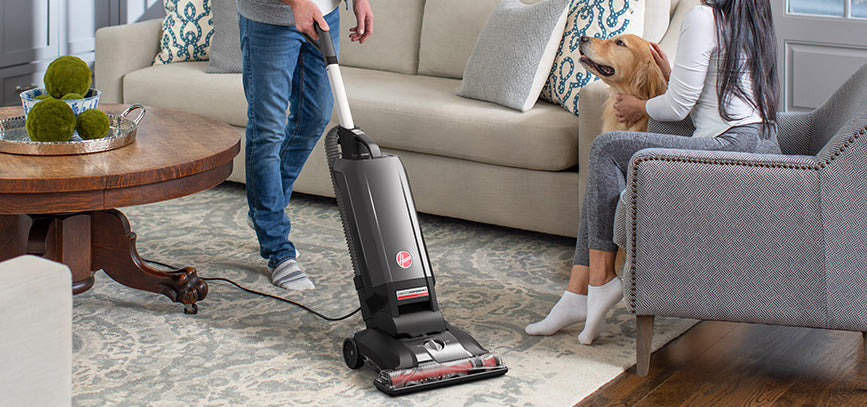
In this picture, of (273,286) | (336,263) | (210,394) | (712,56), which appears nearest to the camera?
(210,394)

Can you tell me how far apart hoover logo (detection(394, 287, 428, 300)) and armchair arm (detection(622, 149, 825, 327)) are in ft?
1.53

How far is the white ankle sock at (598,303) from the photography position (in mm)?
2211

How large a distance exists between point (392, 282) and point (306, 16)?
2.40ft

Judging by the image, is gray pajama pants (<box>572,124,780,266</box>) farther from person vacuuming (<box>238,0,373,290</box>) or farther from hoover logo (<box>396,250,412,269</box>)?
person vacuuming (<box>238,0,373,290</box>)

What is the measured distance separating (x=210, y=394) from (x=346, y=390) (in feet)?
0.93

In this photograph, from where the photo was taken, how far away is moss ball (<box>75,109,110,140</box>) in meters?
2.20

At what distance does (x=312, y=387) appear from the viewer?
6.57ft

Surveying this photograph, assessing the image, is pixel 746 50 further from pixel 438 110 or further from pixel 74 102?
pixel 74 102

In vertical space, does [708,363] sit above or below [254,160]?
below

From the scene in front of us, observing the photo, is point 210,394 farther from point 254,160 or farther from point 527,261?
point 527,261

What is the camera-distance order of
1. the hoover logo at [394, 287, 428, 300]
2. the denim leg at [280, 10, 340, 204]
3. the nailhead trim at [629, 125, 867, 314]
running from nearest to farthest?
1. the nailhead trim at [629, 125, 867, 314]
2. the hoover logo at [394, 287, 428, 300]
3. the denim leg at [280, 10, 340, 204]

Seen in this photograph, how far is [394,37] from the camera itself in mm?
3713

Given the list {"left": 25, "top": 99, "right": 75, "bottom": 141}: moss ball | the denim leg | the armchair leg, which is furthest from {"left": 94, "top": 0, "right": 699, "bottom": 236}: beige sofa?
{"left": 25, "top": 99, "right": 75, "bottom": 141}: moss ball

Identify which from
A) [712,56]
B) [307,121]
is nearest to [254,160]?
[307,121]
